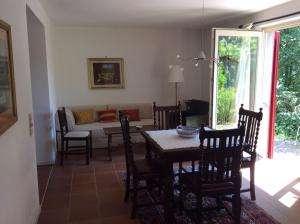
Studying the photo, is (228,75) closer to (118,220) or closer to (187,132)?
(187,132)

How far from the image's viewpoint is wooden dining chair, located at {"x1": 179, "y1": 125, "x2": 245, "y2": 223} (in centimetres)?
222

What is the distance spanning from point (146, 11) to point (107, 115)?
2257mm

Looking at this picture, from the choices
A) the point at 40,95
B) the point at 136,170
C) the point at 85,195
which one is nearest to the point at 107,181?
the point at 85,195

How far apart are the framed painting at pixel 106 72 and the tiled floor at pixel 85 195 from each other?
1.94m

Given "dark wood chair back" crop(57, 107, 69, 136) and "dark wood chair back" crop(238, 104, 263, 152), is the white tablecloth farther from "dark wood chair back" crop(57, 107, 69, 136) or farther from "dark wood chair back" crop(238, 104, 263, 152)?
"dark wood chair back" crop(57, 107, 69, 136)

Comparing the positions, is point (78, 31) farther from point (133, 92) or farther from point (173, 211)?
point (173, 211)

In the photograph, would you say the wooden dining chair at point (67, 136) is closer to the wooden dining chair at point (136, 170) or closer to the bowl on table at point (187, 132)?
the wooden dining chair at point (136, 170)

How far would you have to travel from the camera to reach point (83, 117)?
541cm

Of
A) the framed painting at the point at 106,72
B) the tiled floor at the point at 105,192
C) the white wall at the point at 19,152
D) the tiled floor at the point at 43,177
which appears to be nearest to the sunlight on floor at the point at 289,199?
the tiled floor at the point at 105,192

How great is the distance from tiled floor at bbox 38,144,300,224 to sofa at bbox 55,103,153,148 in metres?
0.72

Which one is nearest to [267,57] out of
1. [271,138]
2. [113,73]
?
[271,138]

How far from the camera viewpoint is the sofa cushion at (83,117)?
537 centimetres

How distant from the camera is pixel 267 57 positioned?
4426 mm

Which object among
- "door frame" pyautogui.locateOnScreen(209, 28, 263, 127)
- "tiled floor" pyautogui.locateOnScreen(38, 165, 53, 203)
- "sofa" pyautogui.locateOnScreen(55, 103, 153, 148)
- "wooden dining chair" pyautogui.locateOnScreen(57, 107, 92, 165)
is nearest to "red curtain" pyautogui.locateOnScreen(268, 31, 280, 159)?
"door frame" pyautogui.locateOnScreen(209, 28, 263, 127)
